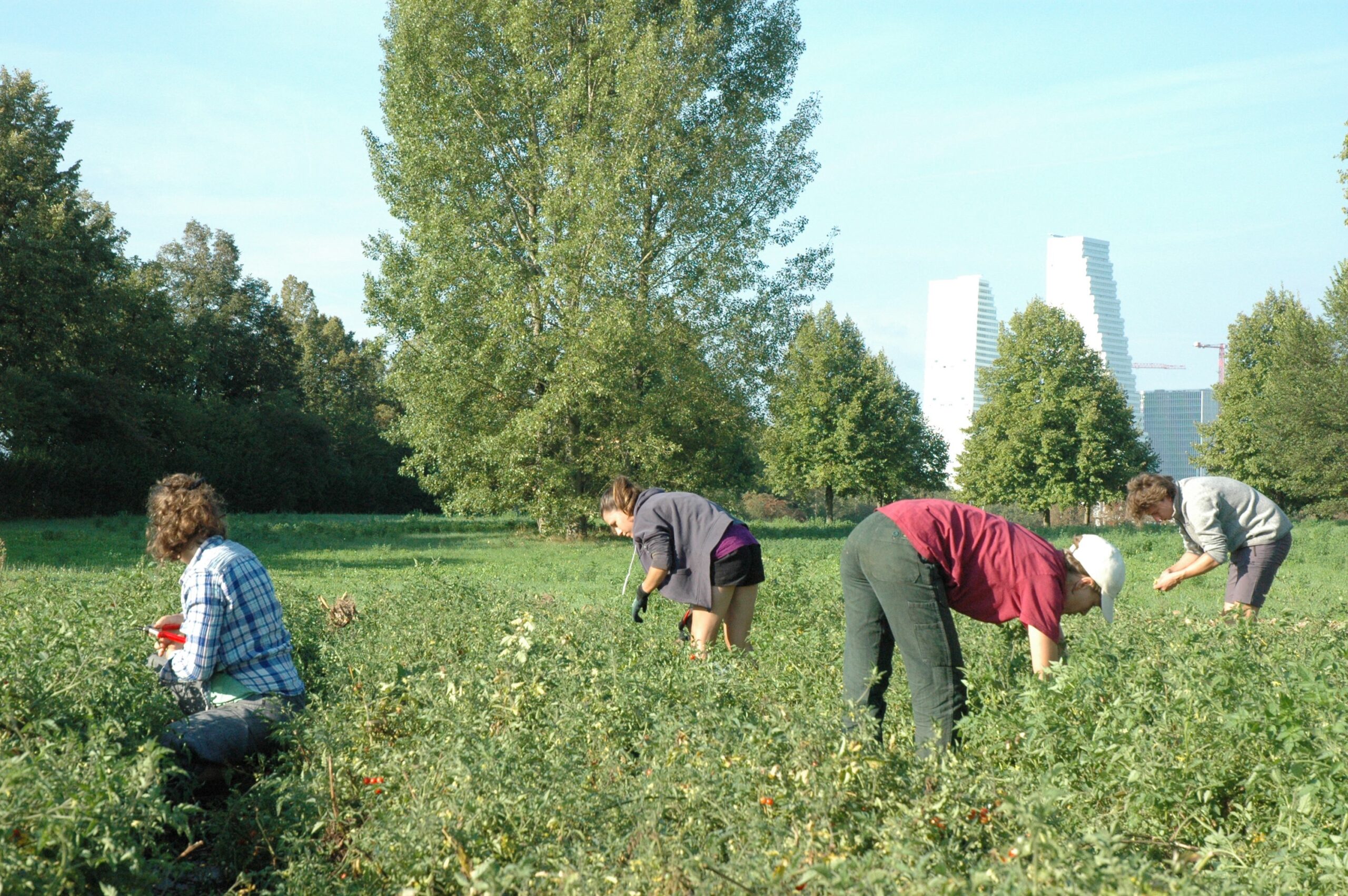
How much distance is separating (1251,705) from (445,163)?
23015mm

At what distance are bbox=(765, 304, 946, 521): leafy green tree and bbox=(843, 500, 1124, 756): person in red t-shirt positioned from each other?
121 feet

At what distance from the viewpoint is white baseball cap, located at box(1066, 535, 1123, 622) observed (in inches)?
184

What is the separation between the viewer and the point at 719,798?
333 centimetres

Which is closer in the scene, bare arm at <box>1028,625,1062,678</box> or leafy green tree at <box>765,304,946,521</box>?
bare arm at <box>1028,625,1062,678</box>

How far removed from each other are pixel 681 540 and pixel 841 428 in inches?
1458

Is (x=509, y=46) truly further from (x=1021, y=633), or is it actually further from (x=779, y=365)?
(x=1021, y=633)

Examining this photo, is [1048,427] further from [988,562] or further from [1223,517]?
[988,562]

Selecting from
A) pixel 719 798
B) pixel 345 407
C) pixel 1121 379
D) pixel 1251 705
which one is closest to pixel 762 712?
pixel 719 798

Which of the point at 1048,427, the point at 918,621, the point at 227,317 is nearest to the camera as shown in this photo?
the point at 918,621

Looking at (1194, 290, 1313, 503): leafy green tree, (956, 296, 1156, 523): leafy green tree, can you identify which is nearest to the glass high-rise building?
(1194, 290, 1313, 503): leafy green tree

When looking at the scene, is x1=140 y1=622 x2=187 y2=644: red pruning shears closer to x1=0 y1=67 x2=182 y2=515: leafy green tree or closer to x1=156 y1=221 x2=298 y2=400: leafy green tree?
x1=0 y1=67 x2=182 y2=515: leafy green tree

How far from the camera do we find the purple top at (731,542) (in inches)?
266

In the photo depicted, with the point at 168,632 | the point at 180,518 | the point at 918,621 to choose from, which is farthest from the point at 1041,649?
the point at 168,632

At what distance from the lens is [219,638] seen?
4848 mm
